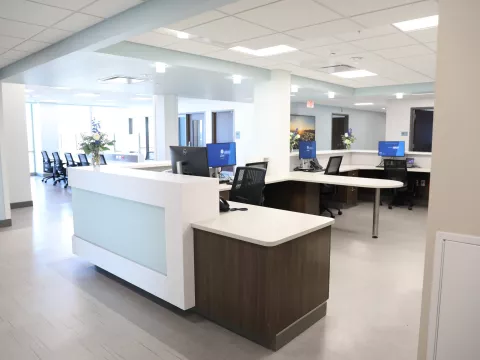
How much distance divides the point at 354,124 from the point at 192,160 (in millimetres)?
12081

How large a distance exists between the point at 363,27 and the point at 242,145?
8.41m

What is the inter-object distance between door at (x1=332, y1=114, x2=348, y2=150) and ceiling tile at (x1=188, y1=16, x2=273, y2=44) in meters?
10.5

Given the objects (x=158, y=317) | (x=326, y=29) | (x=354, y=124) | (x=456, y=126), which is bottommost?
(x=158, y=317)

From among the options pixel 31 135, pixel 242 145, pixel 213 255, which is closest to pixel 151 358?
pixel 213 255

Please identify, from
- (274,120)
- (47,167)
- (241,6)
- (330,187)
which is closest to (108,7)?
(241,6)

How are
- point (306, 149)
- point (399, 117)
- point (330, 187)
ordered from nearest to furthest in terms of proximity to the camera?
point (330, 187) → point (306, 149) → point (399, 117)

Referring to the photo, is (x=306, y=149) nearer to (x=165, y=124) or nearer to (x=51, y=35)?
(x=165, y=124)

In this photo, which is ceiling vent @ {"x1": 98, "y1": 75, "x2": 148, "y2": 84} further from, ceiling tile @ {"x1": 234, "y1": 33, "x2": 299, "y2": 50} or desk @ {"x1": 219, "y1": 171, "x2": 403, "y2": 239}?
desk @ {"x1": 219, "y1": 171, "x2": 403, "y2": 239}

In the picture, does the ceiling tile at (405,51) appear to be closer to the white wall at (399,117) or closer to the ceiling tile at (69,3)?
the ceiling tile at (69,3)

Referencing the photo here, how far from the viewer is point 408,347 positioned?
8.32ft

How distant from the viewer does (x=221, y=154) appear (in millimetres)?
5305

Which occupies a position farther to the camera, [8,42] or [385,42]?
[385,42]

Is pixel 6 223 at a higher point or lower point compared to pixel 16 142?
lower

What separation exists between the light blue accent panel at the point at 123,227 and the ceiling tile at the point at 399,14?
254 cm
